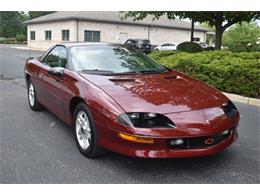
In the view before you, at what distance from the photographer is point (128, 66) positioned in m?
4.78

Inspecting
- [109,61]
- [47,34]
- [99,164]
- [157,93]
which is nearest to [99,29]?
[47,34]

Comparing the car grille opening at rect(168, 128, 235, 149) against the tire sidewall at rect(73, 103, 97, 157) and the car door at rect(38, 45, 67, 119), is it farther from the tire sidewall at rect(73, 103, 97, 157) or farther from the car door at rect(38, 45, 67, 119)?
the car door at rect(38, 45, 67, 119)

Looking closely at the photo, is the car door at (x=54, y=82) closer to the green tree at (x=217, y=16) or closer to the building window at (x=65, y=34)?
the green tree at (x=217, y=16)

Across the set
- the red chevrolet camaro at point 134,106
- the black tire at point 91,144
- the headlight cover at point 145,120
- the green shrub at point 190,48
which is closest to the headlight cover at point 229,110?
the red chevrolet camaro at point 134,106

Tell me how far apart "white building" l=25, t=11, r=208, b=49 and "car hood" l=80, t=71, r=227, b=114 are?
26.8m

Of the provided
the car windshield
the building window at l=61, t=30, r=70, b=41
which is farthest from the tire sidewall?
the building window at l=61, t=30, r=70, b=41

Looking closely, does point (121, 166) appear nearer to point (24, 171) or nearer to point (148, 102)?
point (148, 102)

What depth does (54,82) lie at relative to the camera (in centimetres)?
489

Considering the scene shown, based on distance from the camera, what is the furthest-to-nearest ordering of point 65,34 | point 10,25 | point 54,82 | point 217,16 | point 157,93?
1. point 10,25
2. point 65,34
3. point 217,16
4. point 54,82
5. point 157,93

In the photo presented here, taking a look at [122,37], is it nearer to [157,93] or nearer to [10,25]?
[157,93]

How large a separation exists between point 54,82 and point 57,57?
2.04 ft

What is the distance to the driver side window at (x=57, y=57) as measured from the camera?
16.3ft

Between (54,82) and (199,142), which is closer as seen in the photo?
(199,142)

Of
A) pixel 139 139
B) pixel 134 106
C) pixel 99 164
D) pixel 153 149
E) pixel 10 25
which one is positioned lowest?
pixel 99 164
